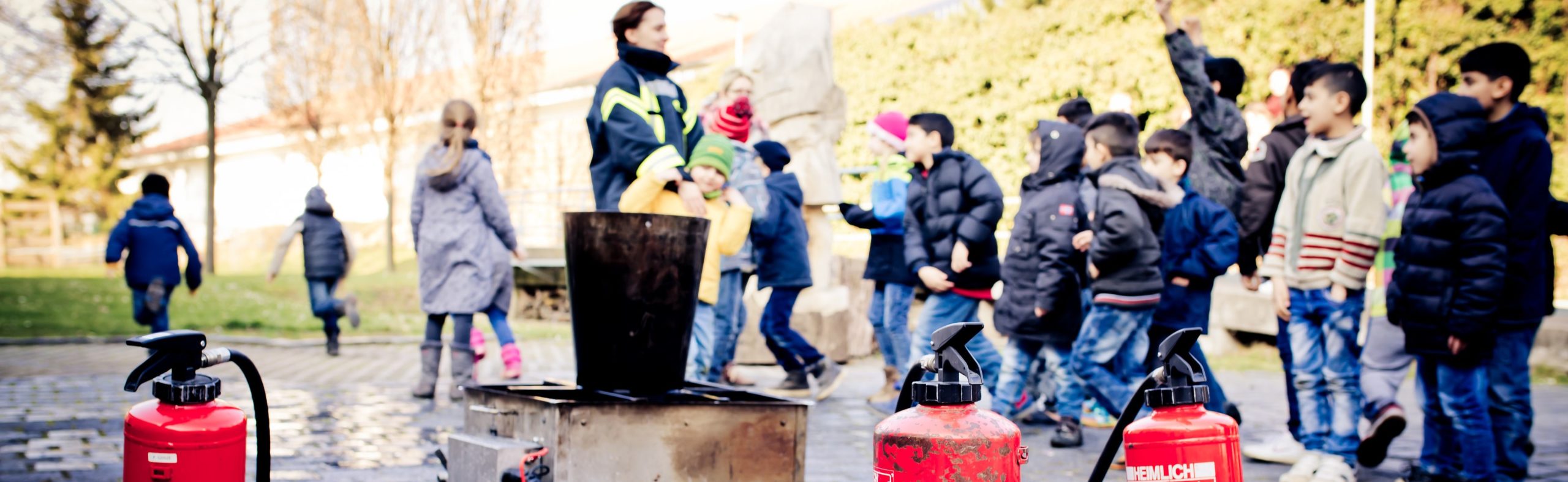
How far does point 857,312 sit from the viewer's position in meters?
10.3

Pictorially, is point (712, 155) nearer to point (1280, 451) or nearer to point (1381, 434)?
point (1280, 451)

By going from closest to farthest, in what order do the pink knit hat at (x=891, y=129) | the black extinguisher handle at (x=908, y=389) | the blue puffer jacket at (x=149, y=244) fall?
the black extinguisher handle at (x=908, y=389) < the pink knit hat at (x=891, y=129) < the blue puffer jacket at (x=149, y=244)

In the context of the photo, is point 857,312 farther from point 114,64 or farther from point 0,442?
point 114,64

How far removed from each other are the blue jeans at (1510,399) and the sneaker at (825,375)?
146 inches

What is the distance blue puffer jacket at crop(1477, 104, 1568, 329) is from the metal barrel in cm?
315

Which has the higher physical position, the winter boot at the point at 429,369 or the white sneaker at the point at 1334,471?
the winter boot at the point at 429,369

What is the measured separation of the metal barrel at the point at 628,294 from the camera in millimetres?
3605

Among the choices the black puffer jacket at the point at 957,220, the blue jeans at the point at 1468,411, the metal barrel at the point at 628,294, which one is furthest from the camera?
the black puffer jacket at the point at 957,220

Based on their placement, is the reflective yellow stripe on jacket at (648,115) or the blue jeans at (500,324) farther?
the blue jeans at (500,324)

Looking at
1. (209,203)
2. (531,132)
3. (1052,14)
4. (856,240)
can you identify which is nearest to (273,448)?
(856,240)

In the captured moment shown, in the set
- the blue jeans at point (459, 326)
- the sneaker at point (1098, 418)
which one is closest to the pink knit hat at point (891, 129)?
the sneaker at point (1098, 418)

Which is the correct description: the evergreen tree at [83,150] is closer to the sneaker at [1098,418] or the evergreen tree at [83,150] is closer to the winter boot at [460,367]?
the winter boot at [460,367]

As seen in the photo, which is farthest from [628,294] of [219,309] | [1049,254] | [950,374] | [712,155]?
[219,309]

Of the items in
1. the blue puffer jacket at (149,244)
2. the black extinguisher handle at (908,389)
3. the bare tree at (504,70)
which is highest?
the bare tree at (504,70)
